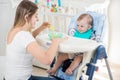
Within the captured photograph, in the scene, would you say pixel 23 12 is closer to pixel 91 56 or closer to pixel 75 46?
pixel 75 46

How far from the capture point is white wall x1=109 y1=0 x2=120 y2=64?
10.6 feet

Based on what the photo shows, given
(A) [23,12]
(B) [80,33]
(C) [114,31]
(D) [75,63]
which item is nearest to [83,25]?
(B) [80,33]

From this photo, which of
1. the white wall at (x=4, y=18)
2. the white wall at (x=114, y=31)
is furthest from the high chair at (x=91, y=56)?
the white wall at (x=4, y=18)

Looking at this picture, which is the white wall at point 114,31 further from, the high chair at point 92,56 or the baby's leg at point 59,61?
the baby's leg at point 59,61

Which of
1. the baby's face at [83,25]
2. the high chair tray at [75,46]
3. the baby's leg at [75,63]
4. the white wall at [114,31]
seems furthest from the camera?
the white wall at [114,31]

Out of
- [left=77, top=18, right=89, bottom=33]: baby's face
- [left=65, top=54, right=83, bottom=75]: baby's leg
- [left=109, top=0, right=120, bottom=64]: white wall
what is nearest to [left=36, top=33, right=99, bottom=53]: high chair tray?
[left=65, top=54, right=83, bottom=75]: baby's leg

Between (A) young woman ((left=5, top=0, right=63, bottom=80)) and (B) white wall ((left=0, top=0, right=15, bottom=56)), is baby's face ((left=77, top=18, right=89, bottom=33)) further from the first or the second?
(B) white wall ((left=0, top=0, right=15, bottom=56))

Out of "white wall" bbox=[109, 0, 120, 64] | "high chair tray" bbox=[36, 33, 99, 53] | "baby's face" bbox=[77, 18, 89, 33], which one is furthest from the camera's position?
"white wall" bbox=[109, 0, 120, 64]

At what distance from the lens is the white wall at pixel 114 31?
3229mm

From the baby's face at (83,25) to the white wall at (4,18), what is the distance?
1.55 metres

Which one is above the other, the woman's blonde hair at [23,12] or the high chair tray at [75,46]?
the woman's blonde hair at [23,12]

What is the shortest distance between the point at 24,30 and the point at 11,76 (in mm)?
367

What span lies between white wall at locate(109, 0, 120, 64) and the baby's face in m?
1.32

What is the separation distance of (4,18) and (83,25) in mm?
1690
